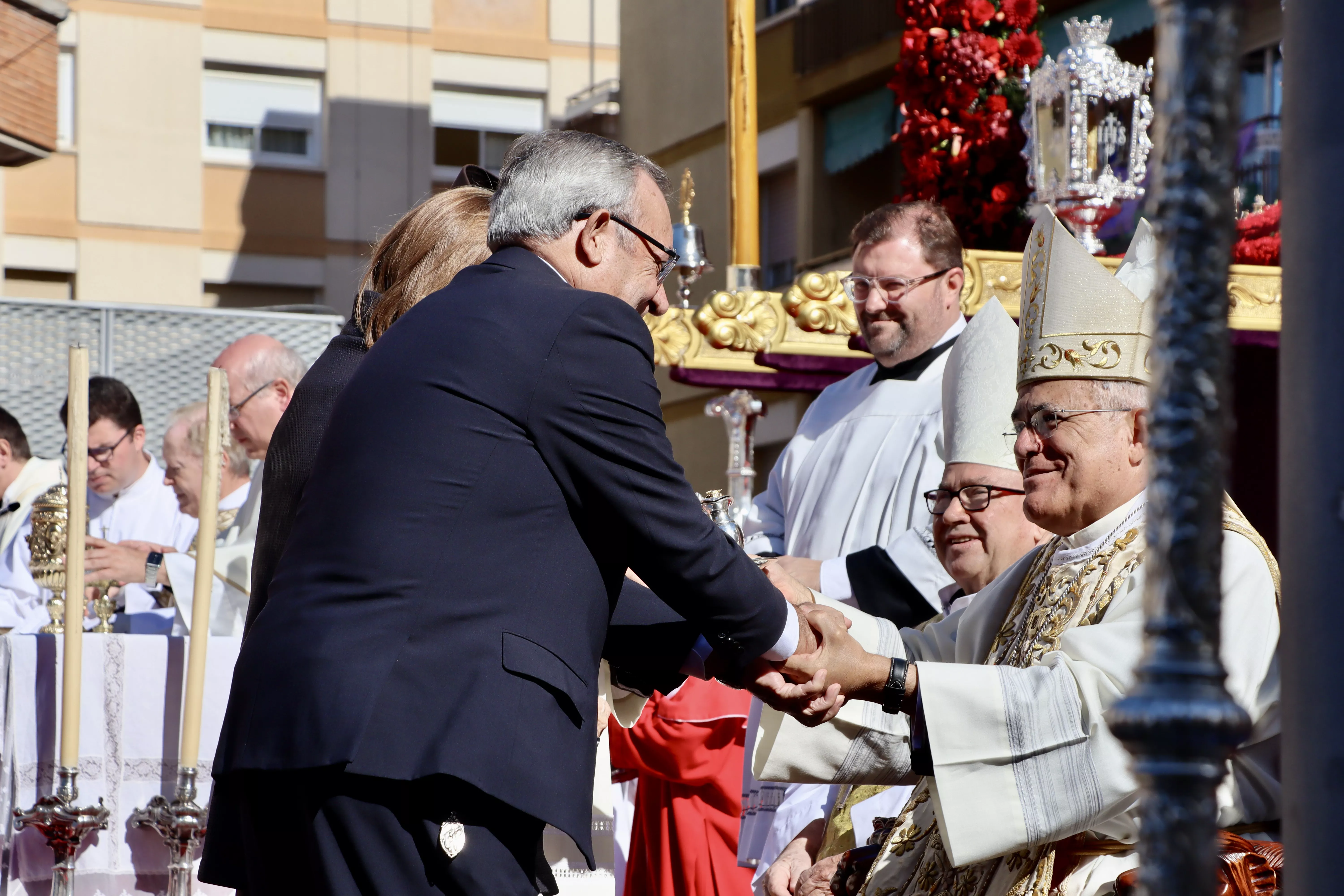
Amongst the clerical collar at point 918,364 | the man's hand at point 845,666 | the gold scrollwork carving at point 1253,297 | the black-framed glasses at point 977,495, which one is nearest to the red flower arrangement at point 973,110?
the gold scrollwork carving at point 1253,297

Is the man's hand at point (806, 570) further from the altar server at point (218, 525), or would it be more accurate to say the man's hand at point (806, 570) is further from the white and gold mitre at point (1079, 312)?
the altar server at point (218, 525)

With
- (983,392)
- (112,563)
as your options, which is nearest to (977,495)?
(983,392)

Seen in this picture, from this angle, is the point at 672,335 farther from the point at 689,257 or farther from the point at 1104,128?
the point at 1104,128

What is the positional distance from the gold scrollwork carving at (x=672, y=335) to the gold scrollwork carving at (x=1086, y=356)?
299 centimetres

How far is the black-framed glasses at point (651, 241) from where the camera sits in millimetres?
2676

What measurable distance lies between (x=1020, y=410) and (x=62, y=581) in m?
3.06

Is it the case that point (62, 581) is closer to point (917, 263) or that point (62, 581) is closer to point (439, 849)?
point (917, 263)

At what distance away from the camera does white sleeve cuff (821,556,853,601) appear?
168 inches

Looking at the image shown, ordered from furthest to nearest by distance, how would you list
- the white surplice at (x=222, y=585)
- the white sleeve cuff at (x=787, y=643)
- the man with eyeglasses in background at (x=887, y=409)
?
the white surplice at (x=222, y=585) → the man with eyeglasses in background at (x=887, y=409) → the white sleeve cuff at (x=787, y=643)

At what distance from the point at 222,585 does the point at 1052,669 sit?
3.25m

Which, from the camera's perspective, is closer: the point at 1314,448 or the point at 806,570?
the point at 1314,448

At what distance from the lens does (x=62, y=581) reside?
5.01m

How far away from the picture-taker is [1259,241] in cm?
555

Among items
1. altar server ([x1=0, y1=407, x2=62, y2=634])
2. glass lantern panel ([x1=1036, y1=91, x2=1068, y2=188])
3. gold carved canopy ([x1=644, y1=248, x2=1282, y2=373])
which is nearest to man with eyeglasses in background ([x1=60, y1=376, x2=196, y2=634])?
altar server ([x1=0, y1=407, x2=62, y2=634])
